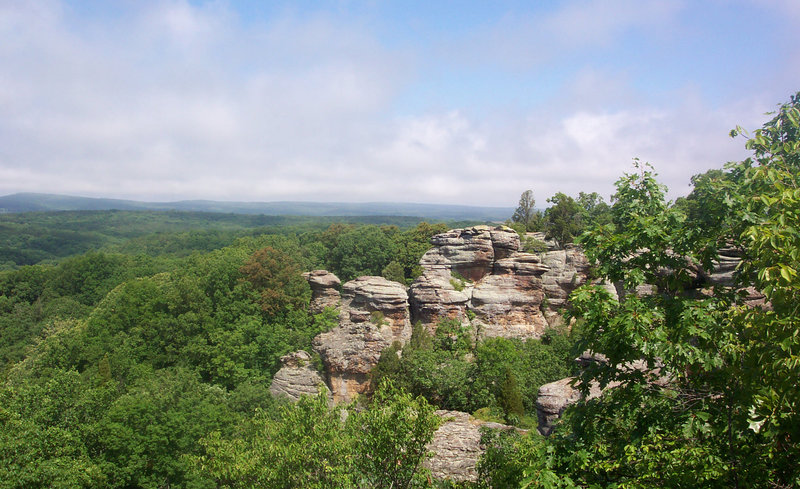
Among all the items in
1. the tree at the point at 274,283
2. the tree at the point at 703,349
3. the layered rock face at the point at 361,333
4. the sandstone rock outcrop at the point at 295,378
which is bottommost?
the sandstone rock outcrop at the point at 295,378

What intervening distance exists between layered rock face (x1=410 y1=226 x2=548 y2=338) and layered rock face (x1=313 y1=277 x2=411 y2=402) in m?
2.04

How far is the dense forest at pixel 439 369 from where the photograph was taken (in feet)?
20.0

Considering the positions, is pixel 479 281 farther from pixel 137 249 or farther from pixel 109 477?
pixel 137 249

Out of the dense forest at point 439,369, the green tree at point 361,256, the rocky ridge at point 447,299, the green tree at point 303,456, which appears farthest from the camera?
the green tree at point 361,256

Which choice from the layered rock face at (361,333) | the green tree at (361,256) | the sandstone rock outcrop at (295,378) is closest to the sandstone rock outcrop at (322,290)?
the layered rock face at (361,333)

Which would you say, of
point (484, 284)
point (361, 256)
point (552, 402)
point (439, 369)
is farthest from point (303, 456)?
point (361, 256)

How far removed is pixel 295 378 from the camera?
1162 inches

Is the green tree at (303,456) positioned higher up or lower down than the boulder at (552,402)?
higher up

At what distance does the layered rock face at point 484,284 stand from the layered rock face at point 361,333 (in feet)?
6.70

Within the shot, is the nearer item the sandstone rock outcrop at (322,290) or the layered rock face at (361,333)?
the layered rock face at (361,333)

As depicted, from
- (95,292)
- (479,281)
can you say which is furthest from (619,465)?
(95,292)

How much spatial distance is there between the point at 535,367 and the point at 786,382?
24076 mm

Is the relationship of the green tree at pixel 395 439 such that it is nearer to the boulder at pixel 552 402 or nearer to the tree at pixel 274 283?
the boulder at pixel 552 402

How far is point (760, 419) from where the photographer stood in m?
5.82
